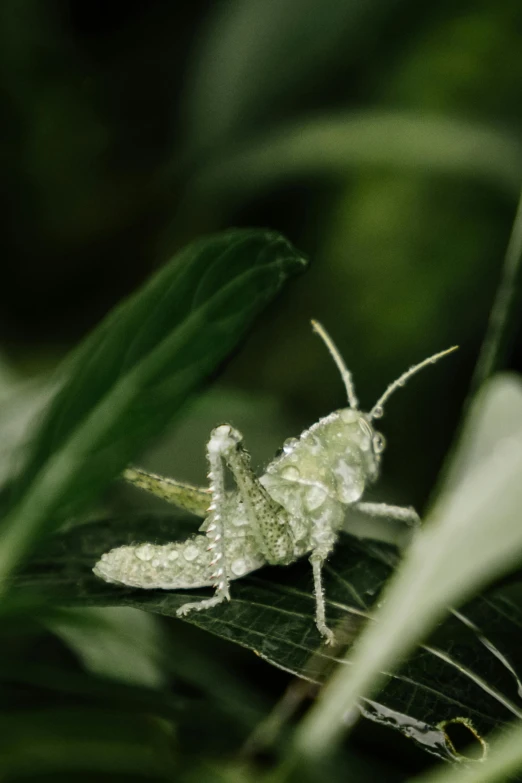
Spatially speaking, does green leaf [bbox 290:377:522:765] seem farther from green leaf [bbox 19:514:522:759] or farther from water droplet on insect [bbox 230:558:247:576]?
water droplet on insect [bbox 230:558:247:576]

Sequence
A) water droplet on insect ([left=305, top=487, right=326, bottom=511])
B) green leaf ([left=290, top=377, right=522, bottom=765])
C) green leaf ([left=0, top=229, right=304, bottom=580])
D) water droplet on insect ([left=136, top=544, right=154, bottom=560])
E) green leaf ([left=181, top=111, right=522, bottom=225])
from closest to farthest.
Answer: green leaf ([left=290, top=377, right=522, bottom=765]) < green leaf ([left=0, top=229, right=304, bottom=580]) < water droplet on insect ([left=136, top=544, right=154, bottom=560]) < water droplet on insect ([left=305, top=487, right=326, bottom=511]) < green leaf ([left=181, top=111, right=522, bottom=225])

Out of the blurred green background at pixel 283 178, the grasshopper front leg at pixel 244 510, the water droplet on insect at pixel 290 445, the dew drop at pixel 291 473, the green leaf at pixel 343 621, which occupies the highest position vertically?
the blurred green background at pixel 283 178

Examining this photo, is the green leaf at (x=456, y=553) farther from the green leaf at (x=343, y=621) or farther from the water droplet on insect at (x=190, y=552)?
the water droplet on insect at (x=190, y=552)

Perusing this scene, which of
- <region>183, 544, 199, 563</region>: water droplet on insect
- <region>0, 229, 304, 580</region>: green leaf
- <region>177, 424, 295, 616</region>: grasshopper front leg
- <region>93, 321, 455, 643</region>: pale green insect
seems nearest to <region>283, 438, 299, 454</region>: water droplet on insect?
<region>93, 321, 455, 643</region>: pale green insect

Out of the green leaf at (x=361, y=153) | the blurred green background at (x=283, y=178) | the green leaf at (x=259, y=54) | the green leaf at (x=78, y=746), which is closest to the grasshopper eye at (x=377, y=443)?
the blurred green background at (x=283, y=178)

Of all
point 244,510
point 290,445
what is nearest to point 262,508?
point 244,510

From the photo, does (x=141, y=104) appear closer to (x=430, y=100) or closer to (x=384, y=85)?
(x=384, y=85)

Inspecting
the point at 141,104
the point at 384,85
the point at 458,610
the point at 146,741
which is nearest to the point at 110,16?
the point at 141,104

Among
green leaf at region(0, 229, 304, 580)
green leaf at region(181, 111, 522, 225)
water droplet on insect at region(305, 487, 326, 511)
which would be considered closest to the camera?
green leaf at region(0, 229, 304, 580)
